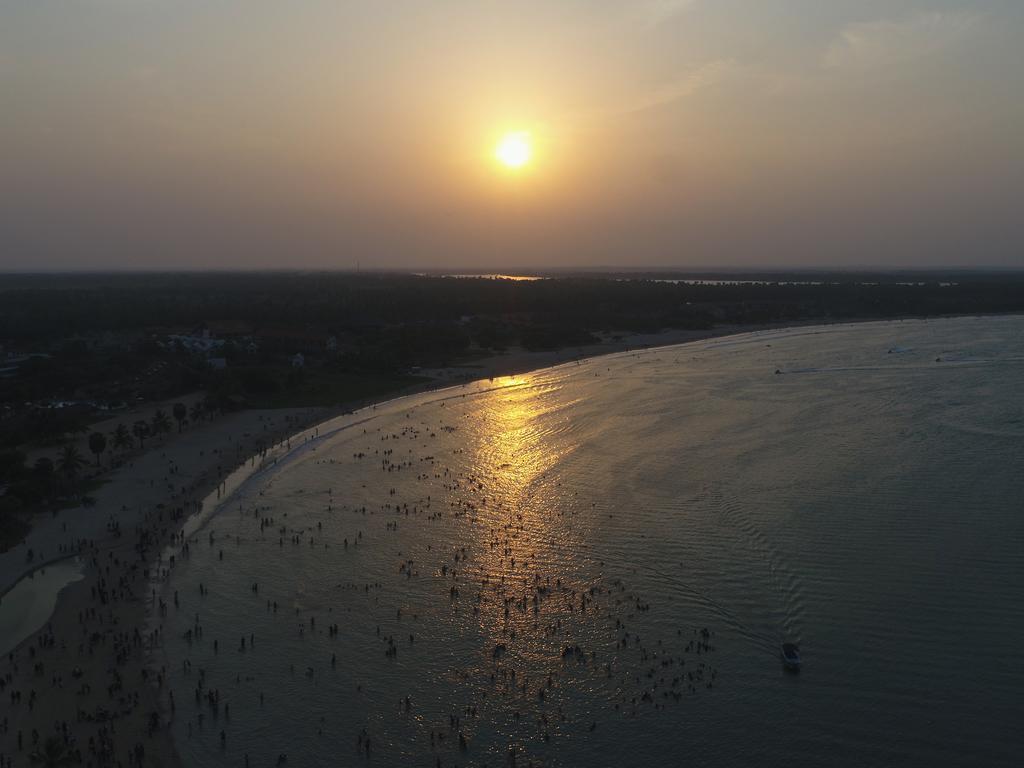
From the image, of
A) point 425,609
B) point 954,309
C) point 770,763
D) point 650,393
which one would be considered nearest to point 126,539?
point 425,609

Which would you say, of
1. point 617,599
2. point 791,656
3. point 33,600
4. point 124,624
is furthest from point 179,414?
point 791,656

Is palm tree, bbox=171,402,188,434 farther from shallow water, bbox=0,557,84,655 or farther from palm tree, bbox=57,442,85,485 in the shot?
shallow water, bbox=0,557,84,655

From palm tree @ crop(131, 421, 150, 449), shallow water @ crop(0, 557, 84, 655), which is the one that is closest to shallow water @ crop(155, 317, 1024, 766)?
shallow water @ crop(0, 557, 84, 655)

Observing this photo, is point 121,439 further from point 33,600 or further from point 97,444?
point 33,600

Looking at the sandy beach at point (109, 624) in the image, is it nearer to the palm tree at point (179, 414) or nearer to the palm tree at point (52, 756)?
the palm tree at point (52, 756)

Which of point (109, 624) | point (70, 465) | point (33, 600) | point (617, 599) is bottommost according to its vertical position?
point (33, 600)

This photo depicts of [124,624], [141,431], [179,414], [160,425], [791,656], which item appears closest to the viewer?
[791,656]

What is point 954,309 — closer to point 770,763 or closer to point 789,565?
point 789,565
